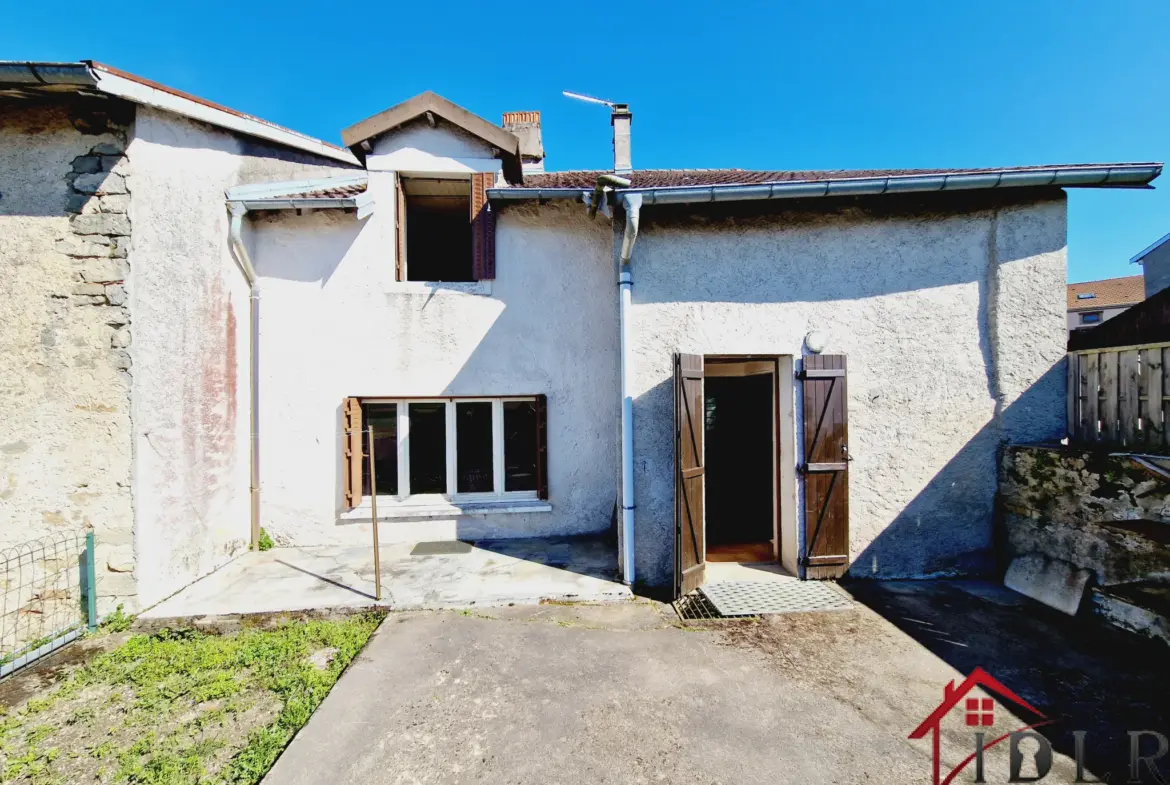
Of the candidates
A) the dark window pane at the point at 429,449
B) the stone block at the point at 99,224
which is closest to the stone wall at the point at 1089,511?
the dark window pane at the point at 429,449

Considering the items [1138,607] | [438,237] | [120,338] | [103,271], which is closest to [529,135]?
[438,237]

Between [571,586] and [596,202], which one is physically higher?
[596,202]

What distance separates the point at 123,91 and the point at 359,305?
2940mm

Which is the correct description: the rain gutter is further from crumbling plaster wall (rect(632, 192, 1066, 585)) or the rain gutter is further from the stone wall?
the stone wall

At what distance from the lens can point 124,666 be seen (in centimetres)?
383

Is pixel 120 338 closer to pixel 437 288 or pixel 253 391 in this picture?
pixel 253 391

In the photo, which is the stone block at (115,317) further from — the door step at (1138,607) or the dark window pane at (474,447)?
the door step at (1138,607)

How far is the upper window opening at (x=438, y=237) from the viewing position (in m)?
7.16

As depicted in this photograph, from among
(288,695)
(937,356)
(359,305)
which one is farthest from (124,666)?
(937,356)

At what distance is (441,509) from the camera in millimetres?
6523

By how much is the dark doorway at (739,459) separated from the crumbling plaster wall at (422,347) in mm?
2105

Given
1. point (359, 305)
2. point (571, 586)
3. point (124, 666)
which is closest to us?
point (124, 666)

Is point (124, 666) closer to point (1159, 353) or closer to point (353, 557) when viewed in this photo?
point (353, 557)

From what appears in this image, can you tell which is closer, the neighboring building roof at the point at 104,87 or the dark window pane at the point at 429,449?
the neighboring building roof at the point at 104,87
